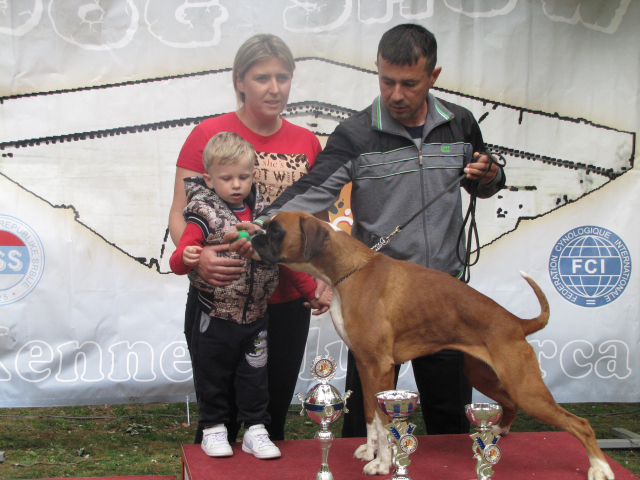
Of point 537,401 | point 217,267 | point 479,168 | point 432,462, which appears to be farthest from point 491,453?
point 217,267

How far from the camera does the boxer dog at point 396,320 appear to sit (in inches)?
103

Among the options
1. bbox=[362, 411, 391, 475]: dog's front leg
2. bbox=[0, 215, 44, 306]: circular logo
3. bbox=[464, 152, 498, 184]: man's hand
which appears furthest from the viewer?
bbox=[0, 215, 44, 306]: circular logo

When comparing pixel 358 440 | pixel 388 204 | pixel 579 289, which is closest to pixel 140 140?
pixel 388 204

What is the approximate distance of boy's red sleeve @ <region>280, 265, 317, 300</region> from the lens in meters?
3.26

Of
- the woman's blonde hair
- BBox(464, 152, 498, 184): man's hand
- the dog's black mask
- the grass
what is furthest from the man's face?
the grass

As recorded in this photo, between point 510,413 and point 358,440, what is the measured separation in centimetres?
83

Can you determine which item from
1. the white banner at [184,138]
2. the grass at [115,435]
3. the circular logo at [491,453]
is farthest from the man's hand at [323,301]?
the grass at [115,435]

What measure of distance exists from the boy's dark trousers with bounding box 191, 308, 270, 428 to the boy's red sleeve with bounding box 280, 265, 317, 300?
1.10 feet

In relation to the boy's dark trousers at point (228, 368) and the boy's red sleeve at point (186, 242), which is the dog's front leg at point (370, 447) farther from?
the boy's red sleeve at point (186, 242)

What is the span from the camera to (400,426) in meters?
2.40

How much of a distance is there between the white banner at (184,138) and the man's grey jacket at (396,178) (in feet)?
6.66

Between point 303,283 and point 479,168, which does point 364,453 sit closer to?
point 303,283

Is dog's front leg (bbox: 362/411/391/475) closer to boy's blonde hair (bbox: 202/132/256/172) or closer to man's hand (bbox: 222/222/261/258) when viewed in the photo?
man's hand (bbox: 222/222/261/258)

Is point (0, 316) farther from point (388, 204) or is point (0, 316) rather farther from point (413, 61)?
point (413, 61)
